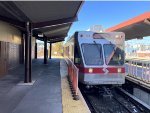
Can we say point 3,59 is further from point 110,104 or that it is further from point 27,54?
point 110,104

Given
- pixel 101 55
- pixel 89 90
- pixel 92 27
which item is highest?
pixel 92 27

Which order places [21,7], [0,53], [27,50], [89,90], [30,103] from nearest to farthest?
1. [30,103]
2. [21,7]
3. [27,50]
4. [89,90]
5. [0,53]

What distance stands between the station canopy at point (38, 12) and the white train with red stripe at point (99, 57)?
1526 millimetres

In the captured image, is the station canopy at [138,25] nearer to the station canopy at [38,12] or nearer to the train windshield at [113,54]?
the train windshield at [113,54]

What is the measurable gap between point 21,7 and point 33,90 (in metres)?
3.25

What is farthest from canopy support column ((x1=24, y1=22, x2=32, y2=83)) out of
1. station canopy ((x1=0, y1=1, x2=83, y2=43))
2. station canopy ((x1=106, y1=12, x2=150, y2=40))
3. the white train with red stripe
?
station canopy ((x1=106, y1=12, x2=150, y2=40))

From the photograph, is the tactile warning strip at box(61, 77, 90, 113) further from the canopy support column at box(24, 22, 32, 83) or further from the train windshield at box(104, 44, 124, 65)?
the canopy support column at box(24, 22, 32, 83)

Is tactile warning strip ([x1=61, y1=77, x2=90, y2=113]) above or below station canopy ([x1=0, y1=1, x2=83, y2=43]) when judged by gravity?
below

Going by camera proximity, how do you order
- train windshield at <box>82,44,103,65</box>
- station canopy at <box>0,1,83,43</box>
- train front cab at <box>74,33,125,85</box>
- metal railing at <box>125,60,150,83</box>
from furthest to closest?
metal railing at <box>125,60,150,83</box>
train windshield at <box>82,44,103,65</box>
train front cab at <box>74,33,125,85</box>
station canopy at <box>0,1,83,43</box>

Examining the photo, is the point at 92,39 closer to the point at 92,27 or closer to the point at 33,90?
the point at 92,27

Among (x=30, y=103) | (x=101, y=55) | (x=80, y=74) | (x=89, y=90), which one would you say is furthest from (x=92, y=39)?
(x=30, y=103)

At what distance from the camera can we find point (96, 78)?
13.1 meters

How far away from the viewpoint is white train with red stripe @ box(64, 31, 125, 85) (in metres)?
13.1

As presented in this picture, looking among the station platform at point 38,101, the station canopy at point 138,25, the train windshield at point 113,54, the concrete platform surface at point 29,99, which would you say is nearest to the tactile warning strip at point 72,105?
the station platform at point 38,101
